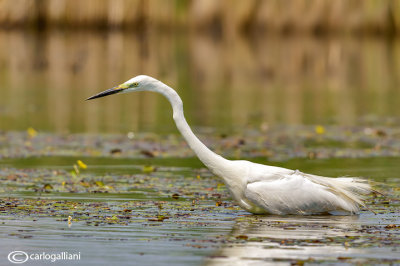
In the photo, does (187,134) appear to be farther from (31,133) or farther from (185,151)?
(31,133)

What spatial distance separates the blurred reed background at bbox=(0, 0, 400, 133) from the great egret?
7.08 meters

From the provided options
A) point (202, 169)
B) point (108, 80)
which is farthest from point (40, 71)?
point (202, 169)

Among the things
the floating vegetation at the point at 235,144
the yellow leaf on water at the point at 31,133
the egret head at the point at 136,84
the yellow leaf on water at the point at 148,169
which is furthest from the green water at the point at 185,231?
the yellow leaf on water at the point at 31,133

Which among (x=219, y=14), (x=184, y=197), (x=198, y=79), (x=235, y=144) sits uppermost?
(x=219, y=14)

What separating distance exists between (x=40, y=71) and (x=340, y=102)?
33.2ft

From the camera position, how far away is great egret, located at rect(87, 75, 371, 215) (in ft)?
30.5

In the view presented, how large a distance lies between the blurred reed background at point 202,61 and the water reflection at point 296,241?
24.6ft

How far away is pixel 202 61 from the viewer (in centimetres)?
3203

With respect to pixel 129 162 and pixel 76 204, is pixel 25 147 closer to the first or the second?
pixel 129 162

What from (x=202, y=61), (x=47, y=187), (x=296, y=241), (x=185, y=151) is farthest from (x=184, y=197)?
(x=202, y=61)

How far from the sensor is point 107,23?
138ft

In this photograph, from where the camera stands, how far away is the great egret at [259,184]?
929cm

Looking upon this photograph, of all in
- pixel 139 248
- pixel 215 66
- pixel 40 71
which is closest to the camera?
pixel 139 248

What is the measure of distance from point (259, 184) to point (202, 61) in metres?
22.9
